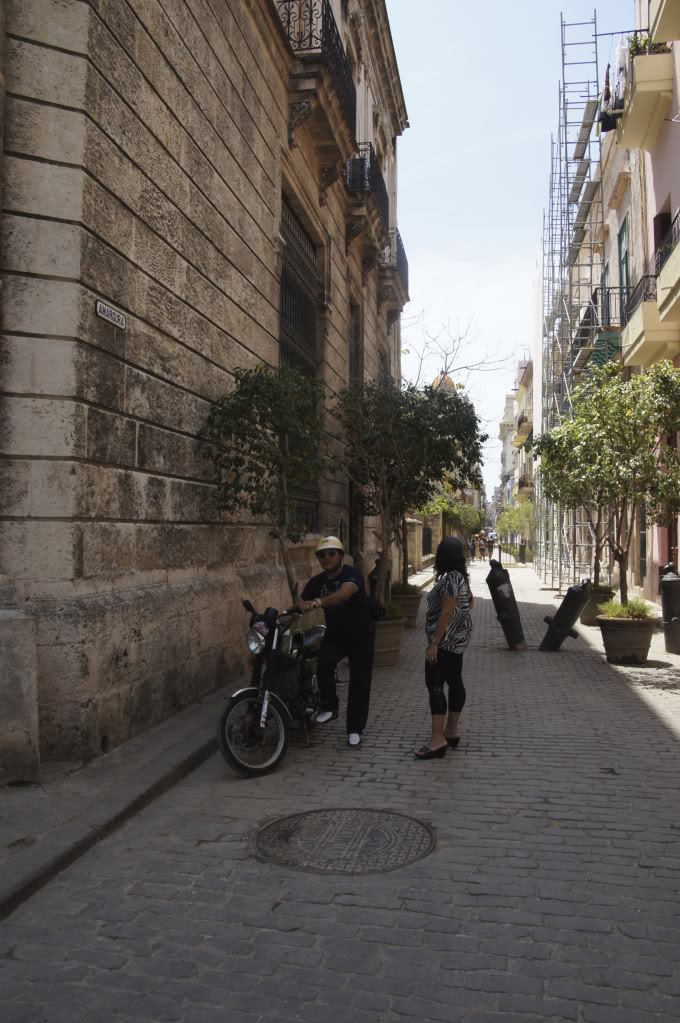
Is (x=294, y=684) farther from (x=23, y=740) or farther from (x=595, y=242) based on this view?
(x=595, y=242)

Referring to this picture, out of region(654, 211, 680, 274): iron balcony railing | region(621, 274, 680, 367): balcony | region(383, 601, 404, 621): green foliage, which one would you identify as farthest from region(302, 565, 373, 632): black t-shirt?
region(621, 274, 680, 367): balcony

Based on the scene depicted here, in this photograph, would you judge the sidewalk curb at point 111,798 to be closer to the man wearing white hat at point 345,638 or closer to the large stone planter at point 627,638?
the man wearing white hat at point 345,638

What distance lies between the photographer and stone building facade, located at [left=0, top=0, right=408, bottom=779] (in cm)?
511

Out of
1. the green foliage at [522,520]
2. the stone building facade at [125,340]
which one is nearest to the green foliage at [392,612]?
the stone building facade at [125,340]

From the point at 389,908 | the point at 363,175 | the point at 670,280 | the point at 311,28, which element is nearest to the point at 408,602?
the point at 670,280

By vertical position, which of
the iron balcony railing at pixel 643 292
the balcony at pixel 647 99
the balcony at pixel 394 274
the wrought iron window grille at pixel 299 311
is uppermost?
the balcony at pixel 647 99

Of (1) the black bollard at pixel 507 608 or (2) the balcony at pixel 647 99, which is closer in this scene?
(1) the black bollard at pixel 507 608

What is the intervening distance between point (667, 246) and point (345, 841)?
44.0 ft

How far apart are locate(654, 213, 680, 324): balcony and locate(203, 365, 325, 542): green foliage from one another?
301 inches

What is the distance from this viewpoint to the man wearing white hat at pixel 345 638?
6.28 meters

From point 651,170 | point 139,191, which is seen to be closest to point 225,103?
point 139,191

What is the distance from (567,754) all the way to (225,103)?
22.9 feet

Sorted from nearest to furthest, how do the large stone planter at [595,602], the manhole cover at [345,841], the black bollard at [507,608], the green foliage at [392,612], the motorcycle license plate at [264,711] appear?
the manhole cover at [345,841]
the motorcycle license plate at [264,711]
the green foliage at [392,612]
the black bollard at [507,608]
the large stone planter at [595,602]

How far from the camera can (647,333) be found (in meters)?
14.8
